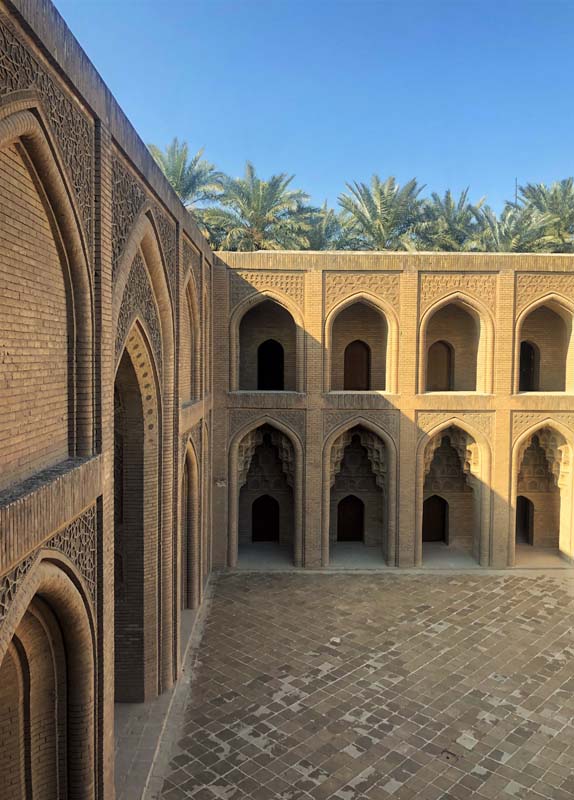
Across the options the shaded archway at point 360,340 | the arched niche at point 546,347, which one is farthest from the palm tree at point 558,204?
the shaded archway at point 360,340

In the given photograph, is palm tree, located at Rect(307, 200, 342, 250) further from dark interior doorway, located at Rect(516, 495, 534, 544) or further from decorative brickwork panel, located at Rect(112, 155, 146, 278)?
decorative brickwork panel, located at Rect(112, 155, 146, 278)

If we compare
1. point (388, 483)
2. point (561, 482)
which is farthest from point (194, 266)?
point (561, 482)

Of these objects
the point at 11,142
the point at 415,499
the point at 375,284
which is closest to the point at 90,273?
the point at 11,142

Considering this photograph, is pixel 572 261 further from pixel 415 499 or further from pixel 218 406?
pixel 218 406

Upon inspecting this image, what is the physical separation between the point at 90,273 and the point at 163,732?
496 centimetres

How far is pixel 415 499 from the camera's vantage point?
1229 centimetres

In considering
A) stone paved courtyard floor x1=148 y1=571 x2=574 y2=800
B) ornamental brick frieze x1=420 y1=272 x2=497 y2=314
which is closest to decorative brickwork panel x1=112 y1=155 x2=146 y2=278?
stone paved courtyard floor x1=148 y1=571 x2=574 y2=800

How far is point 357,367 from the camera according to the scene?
44.8ft

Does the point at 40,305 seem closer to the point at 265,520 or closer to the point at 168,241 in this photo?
the point at 168,241

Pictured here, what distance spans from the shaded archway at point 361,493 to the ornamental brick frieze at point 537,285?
386 cm

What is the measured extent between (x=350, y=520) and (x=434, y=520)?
194cm

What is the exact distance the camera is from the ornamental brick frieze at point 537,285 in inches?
478

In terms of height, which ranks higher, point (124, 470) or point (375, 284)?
point (375, 284)

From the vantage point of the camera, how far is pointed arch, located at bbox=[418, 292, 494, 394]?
12.1m
